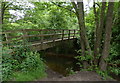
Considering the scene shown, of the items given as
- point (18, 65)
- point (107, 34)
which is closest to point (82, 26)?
point (107, 34)

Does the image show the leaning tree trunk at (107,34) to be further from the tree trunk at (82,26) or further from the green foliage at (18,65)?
the green foliage at (18,65)

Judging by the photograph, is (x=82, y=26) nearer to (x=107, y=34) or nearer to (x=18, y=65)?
(x=107, y=34)

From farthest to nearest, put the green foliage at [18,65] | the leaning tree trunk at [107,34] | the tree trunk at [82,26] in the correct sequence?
the tree trunk at [82,26]
the leaning tree trunk at [107,34]
the green foliage at [18,65]

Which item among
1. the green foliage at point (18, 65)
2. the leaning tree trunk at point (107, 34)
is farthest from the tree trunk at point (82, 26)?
the green foliage at point (18, 65)

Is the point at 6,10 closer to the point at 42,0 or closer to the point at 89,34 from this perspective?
the point at 42,0

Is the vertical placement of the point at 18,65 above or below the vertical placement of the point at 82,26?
below

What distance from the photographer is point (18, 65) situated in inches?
146

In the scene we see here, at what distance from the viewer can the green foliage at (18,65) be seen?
3.24m

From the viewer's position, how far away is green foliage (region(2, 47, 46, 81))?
324 centimetres

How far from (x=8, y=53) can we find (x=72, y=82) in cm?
278

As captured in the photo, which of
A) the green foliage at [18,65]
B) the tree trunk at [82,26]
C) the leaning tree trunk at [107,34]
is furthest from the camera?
the tree trunk at [82,26]

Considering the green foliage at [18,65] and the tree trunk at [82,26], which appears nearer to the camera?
the green foliage at [18,65]

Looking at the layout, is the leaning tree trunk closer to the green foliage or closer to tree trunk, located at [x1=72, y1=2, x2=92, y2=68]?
tree trunk, located at [x1=72, y1=2, x2=92, y2=68]

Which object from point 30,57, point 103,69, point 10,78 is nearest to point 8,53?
point 30,57
